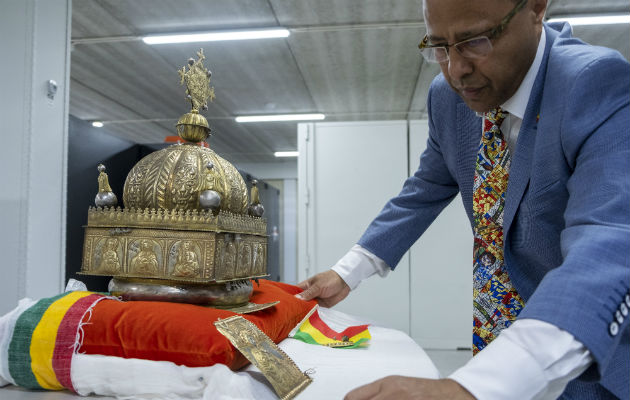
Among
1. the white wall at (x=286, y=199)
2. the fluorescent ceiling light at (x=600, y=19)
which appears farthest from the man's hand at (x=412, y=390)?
the white wall at (x=286, y=199)

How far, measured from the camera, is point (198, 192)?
1.27 meters

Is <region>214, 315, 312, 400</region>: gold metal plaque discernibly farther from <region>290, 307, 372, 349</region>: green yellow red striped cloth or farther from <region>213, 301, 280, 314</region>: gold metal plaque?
<region>290, 307, 372, 349</region>: green yellow red striped cloth

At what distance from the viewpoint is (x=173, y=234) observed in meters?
1.17

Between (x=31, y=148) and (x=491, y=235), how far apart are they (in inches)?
80.3

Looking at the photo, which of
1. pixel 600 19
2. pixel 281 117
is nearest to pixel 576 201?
pixel 600 19

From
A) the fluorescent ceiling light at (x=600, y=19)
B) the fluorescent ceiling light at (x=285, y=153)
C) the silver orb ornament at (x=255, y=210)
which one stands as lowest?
the silver orb ornament at (x=255, y=210)


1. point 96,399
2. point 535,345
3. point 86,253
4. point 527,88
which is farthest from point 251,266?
point 535,345

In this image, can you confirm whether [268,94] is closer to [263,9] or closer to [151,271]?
[263,9]

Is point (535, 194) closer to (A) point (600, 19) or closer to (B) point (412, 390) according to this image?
(B) point (412, 390)

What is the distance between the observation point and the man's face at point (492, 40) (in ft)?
2.36

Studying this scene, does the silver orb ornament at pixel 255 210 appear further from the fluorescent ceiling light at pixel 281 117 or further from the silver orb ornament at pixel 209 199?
the fluorescent ceiling light at pixel 281 117

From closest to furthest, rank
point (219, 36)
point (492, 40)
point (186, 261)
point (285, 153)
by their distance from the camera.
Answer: point (492, 40) → point (186, 261) → point (219, 36) → point (285, 153)

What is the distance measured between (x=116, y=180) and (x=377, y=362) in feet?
6.85

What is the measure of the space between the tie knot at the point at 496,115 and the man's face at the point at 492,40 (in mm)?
75
